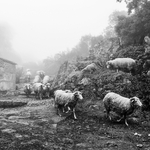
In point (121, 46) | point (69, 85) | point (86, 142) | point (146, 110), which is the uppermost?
point (121, 46)

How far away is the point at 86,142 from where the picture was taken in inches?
237

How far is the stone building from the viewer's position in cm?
2197

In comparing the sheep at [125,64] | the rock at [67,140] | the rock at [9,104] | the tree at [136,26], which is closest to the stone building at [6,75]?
the rock at [9,104]

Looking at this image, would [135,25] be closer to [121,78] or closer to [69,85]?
[121,78]

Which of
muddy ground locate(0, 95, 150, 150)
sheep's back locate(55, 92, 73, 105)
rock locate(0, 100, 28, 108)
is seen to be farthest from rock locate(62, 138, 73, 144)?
rock locate(0, 100, 28, 108)

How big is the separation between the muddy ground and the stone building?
1394 cm

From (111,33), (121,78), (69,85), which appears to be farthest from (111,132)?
(111,33)

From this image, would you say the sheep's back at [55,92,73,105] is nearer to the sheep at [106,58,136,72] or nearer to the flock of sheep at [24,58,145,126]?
the flock of sheep at [24,58,145,126]

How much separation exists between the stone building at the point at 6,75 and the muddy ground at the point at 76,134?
45.7 ft

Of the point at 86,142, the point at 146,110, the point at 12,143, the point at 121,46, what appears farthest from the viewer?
the point at 121,46

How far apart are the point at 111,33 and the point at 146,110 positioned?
33.4m

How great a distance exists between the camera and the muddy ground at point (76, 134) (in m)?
5.58

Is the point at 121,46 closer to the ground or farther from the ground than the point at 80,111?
farther from the ground

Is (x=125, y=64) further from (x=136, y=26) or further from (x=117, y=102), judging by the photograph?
(x=136, y=26)
